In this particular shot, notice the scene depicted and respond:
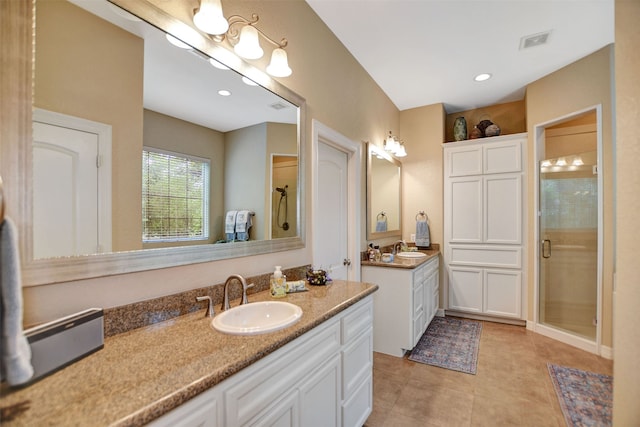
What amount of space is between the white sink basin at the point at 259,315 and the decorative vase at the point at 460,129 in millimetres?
3639

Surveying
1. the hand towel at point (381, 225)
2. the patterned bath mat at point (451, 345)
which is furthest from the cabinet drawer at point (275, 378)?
the hand towel at point (381, 225)

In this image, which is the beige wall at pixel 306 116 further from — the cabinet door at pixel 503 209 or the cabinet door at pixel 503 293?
the cabinet door at pixel 503 293

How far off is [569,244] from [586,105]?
4.88 feet

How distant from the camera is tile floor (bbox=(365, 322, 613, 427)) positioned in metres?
1.94

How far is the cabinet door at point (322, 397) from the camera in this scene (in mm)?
1232

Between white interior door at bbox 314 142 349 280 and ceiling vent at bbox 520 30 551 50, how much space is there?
6.40 feet

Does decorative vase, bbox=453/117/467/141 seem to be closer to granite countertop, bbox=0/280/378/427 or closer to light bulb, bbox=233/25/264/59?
light bulb, bbox=233/25/264/59

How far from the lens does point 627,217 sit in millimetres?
1330

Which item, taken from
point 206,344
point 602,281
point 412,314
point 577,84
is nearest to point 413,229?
point 412,314

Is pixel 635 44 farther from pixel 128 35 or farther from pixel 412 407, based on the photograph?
pixel 412 407

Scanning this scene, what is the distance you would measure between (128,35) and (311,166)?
4.25 feet

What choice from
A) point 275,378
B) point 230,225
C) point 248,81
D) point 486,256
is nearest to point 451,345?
point 486,256

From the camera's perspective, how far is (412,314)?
2.76 metres

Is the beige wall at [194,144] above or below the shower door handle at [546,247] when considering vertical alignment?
above
